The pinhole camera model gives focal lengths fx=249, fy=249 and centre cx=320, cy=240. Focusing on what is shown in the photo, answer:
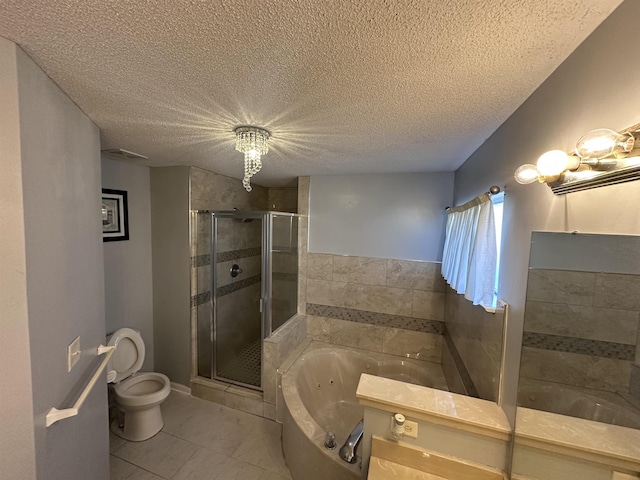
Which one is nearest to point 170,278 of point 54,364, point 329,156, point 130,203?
point 130,203

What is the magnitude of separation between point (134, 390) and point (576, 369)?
299cm

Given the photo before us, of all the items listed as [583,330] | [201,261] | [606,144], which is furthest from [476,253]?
[201,261]

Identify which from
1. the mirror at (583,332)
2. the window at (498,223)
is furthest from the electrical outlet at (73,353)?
the window at (498,223)

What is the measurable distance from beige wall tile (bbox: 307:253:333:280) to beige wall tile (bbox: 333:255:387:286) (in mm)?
60

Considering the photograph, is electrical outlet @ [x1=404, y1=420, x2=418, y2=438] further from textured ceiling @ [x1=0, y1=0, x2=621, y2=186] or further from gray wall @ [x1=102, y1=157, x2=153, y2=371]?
gray wall @ [x1=102, y1=157, x2=153, y2=371]

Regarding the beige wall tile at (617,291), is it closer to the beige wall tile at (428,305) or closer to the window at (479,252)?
the window at (479,252)

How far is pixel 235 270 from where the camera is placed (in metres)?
2.97

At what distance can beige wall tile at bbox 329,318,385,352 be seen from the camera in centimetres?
271

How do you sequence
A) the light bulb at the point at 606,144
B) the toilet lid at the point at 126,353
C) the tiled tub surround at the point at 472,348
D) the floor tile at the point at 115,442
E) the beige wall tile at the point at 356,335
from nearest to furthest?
the light bulb at the point at 606,144, the tiled tub surround at the point at 472,348, the floor tile at the point at 115,442, the toilet lid at the point at 126,353, the beige wall tile at the point at 356,335

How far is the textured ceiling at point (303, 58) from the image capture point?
25.2 inches

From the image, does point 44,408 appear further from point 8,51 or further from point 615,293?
point 615,293

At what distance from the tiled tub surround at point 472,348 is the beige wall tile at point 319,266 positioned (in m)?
1.23

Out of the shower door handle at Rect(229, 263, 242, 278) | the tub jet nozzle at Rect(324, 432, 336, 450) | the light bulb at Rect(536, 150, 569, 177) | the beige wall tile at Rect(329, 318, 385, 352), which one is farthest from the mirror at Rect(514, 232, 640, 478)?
the shower door handle at Rect(229, 263, 242, 278)

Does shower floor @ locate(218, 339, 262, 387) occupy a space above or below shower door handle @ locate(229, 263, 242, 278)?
below
